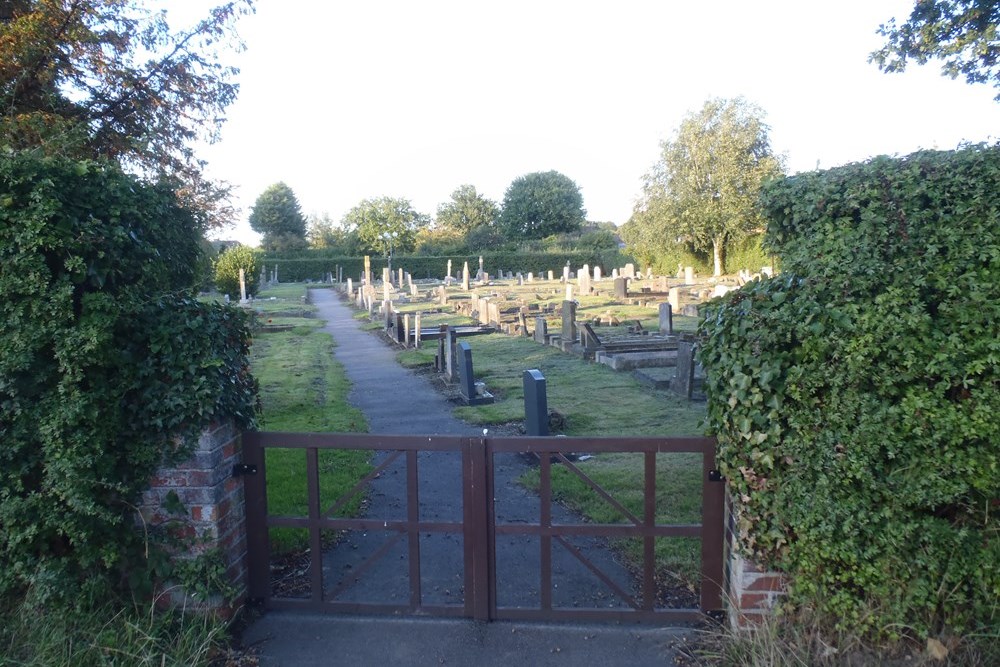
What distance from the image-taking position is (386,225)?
70312mm

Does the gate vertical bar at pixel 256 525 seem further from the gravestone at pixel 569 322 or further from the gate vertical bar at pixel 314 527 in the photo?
the gravestone at pixel 569 322

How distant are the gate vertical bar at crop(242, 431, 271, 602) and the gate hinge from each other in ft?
0.06

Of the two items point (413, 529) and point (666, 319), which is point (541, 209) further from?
point (413, 529)

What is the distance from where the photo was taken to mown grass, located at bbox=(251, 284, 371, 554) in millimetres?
6902

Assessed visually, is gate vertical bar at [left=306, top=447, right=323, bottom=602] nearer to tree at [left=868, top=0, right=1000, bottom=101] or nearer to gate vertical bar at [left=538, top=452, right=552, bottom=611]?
gate vertical bar at [left=538, top=452, right=552, bottom=611]

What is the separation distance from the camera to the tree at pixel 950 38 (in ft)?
31.7

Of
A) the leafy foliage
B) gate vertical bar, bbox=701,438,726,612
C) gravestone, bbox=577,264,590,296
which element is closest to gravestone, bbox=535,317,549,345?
gate vertical bar, bbox=701,438,726,612

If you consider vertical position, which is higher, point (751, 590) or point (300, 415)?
point (751, 590)

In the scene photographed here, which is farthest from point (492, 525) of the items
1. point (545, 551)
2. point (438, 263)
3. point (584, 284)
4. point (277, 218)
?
point (277, 218)

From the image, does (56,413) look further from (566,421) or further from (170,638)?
(566,421)

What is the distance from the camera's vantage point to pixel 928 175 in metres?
3.84

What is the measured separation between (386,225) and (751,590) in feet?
225

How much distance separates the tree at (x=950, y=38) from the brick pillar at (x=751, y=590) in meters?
8.98

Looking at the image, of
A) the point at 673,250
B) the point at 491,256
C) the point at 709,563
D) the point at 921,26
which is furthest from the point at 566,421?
the point at 491,256
